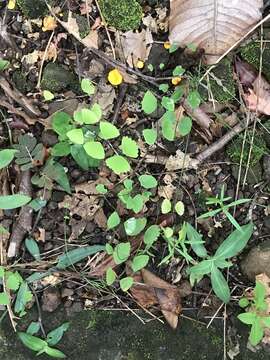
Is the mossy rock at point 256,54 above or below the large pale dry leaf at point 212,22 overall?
below

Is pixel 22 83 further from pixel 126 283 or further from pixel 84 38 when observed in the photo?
pixel 126 283

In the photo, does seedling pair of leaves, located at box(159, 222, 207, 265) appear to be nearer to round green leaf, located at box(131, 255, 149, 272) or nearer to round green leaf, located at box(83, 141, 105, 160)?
round green leaf, located at box(131, 255, 149, 272)

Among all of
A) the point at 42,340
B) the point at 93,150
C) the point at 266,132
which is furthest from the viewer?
the point at 266,132

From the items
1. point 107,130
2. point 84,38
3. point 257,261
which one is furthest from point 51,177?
point 257,261

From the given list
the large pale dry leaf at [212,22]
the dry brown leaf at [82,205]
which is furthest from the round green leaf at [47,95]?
the large pale dry leaf at [212,22]

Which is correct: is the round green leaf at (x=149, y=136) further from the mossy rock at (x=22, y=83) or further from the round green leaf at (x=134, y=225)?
the mossy rock at (x=22, y=83)

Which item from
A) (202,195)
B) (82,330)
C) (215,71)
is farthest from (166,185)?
(82,330)
